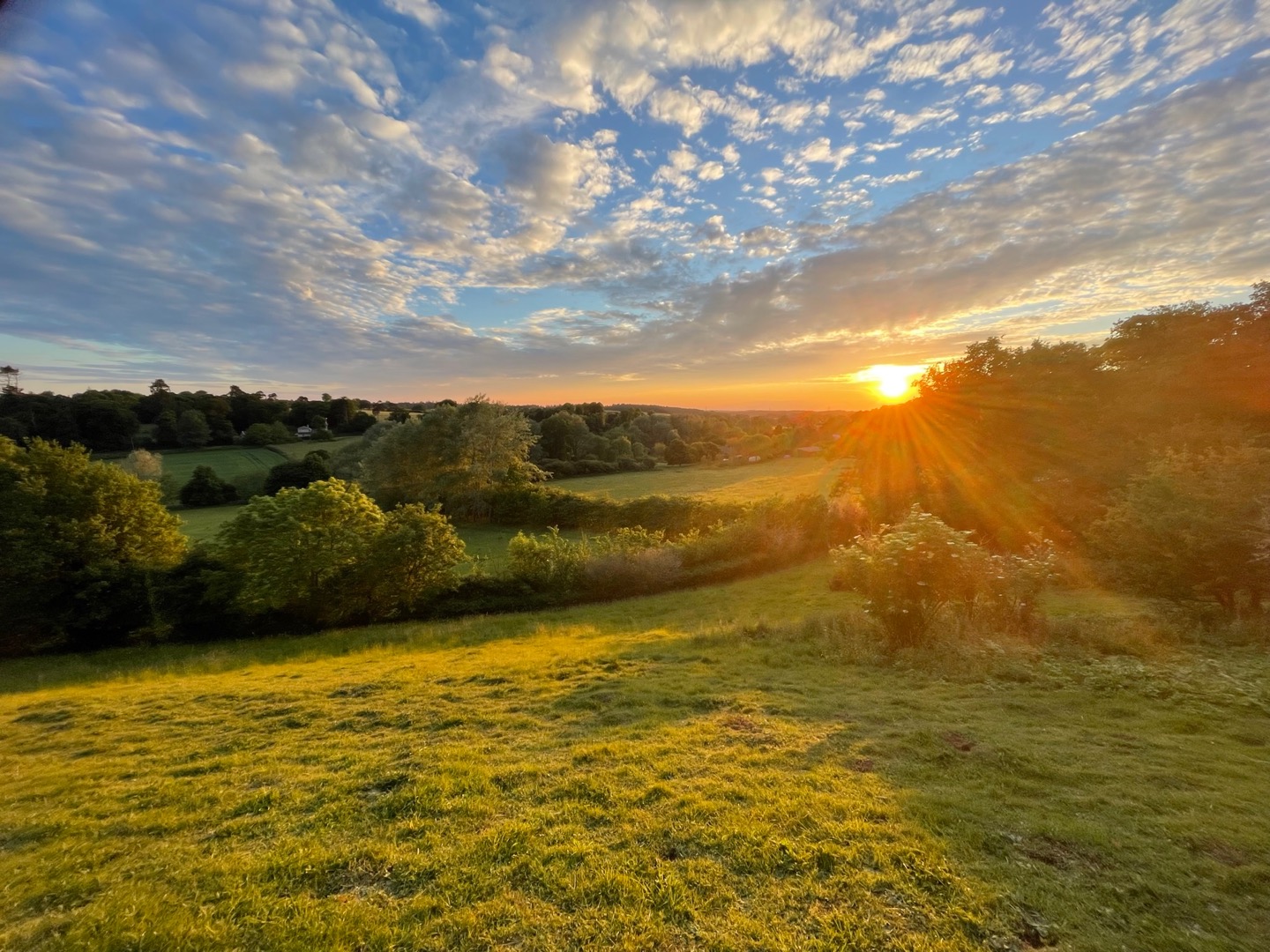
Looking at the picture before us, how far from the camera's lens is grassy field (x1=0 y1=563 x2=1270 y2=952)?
3693 mm

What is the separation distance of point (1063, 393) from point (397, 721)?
36.1m

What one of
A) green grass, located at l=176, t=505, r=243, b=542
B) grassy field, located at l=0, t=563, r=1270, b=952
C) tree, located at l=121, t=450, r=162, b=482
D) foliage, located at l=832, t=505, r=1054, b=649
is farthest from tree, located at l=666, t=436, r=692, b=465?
grassy field, located at l=0, t=563, r=1270, b=952

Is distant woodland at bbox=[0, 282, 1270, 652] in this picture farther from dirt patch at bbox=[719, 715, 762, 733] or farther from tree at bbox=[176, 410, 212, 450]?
tree at bbox=[176, 410, 212, 450]

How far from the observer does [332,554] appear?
18516 mm

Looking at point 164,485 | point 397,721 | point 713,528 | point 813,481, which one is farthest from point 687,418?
point 397,721

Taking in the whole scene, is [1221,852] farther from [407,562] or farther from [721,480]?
[721,480]

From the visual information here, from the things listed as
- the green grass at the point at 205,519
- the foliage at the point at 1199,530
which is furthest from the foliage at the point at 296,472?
the foliage at the point at 1199,530

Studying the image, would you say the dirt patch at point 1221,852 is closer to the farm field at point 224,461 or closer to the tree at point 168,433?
the farm field at point 224,461

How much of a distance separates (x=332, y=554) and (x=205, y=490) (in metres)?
43.8

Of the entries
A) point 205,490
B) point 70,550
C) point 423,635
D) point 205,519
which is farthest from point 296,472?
point 423,635

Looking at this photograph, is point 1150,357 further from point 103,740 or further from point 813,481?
point 103,740

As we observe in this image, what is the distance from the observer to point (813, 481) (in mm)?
53281

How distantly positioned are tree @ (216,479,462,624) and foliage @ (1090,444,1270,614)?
23.6 m

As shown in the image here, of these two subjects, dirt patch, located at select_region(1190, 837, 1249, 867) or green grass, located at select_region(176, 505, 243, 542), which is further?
green grass, located at select_region(176, 505, 243, 542)
